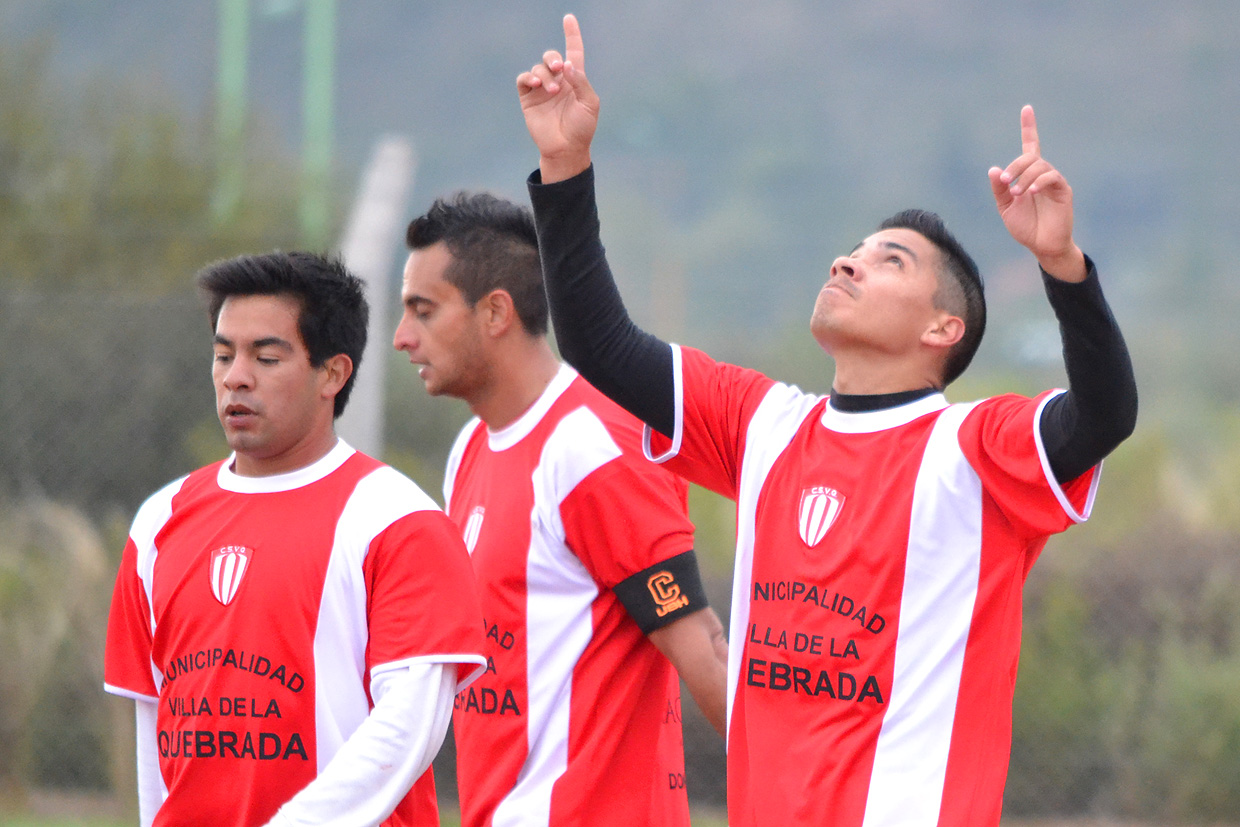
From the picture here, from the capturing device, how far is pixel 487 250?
3662 millimetres

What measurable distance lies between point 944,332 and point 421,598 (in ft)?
3.77

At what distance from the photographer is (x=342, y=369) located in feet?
10.1

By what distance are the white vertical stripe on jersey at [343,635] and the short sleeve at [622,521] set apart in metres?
0.61

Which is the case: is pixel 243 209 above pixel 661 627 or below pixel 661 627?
above

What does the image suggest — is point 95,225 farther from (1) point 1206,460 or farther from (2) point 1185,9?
(2) point 1185,9

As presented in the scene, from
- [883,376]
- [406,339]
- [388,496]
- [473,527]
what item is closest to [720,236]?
[406,339]

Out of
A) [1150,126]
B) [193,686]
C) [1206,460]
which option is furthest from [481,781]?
[1150,126]

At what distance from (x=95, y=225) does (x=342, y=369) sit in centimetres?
828

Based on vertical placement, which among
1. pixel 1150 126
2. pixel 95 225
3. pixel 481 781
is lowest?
pixel 481 781

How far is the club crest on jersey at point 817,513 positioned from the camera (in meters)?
2.74

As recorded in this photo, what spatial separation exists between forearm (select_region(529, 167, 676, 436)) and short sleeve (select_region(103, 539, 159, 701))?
1.00 metres

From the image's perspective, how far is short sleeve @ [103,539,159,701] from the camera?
2.97m

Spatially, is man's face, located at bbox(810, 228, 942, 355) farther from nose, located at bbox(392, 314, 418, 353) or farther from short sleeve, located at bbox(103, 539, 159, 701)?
short sleeve, located at bbox(103, 539, 159, 701)

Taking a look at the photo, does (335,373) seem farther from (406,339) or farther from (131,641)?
(131,641)
